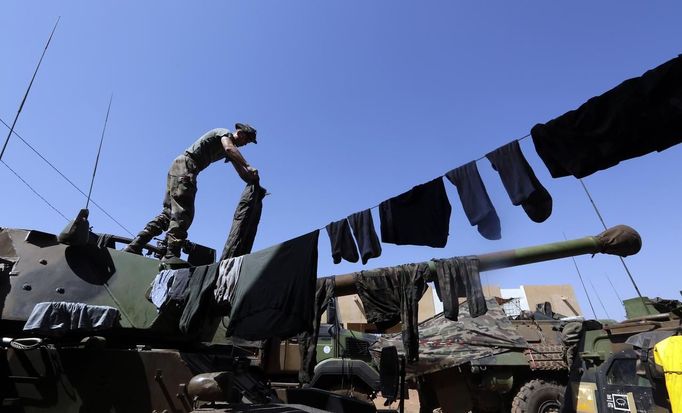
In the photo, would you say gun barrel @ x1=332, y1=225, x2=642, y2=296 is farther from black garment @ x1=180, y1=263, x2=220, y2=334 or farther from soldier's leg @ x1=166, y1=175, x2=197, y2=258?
soldier's leg @ x1=166, y1=175, x2=197, y2=258

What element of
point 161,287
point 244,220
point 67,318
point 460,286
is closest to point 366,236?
point 460,286

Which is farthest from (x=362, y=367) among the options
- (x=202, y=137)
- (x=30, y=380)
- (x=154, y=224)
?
(x=30, y=380)

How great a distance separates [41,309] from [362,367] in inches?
→ 331

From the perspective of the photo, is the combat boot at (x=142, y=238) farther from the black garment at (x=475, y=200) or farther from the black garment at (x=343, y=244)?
the black garment at (x=475, y=200)

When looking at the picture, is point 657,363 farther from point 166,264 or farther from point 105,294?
point 105,294

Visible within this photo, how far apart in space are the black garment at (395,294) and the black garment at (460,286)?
367 mm

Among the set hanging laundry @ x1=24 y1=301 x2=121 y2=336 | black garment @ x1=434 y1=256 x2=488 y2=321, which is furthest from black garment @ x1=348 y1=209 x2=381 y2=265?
hanging laundry @ x1=24 y1=301 x2=121 y2=336

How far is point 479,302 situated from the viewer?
586 cm

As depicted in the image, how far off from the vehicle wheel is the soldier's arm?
8557 mm

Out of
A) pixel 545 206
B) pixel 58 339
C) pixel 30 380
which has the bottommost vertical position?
pixel 30 380

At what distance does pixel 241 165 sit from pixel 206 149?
787 mm

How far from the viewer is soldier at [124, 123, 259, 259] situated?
5.39 metres

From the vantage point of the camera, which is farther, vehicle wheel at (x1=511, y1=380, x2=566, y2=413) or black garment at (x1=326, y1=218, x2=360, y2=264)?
vehicle wheel at (x1=511, y1=380, x2=566, y2=413)

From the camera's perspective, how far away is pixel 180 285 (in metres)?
4.72
